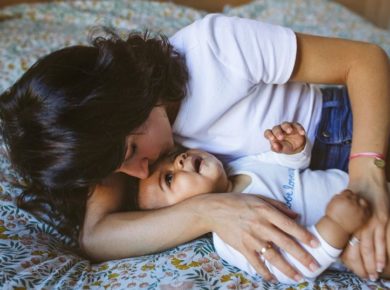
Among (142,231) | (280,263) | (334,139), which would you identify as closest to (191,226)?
(142,231)

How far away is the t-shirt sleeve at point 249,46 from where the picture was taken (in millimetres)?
1132

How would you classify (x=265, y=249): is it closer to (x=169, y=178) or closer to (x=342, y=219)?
(x=342, y=219)

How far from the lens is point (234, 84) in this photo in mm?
1153

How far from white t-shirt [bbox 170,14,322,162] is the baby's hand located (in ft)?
0.38

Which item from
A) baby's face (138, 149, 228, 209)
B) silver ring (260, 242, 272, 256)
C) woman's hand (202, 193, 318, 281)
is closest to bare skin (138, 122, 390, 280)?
baby's face (138, 149, 228, 209)

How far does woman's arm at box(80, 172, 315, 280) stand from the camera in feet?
3.23

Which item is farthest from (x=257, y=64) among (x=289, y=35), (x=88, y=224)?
(x=88, y=224)

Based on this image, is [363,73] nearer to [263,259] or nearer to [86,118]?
[263,259]

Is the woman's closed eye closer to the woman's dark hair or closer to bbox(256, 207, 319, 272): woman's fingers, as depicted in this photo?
the woman's dark hair

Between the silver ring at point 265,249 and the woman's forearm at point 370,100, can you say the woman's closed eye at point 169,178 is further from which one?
the woman's forearm at point 370,100

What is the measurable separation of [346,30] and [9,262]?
168 centimetres

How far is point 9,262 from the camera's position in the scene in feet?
3.42

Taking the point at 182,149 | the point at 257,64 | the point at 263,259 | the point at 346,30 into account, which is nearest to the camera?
the point at 263,259

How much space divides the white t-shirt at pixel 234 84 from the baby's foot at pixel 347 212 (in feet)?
1.12
